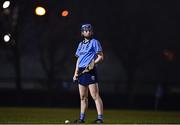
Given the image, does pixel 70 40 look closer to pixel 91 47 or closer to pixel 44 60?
pixel 44 60

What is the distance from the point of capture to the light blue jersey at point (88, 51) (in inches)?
597

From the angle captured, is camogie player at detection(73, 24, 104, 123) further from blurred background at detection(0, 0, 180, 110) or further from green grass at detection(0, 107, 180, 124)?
blurred background at detection(0, 0, 180, 110)

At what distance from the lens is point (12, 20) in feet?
151

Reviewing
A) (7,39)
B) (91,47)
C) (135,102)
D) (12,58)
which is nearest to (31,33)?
(12,58)

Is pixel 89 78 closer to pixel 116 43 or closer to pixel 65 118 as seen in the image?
pixel 65 118

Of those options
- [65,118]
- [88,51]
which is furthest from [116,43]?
[88,51]

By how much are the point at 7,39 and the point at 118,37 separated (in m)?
27.8

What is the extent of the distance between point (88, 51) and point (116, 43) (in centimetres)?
3690

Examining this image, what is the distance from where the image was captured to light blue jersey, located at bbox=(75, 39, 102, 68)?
597 inches

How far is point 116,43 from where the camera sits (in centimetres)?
5203

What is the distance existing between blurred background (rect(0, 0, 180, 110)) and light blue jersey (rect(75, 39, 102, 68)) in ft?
93.7

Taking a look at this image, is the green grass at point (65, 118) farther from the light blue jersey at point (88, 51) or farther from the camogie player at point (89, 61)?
the light blue jersey at point (88, 51)

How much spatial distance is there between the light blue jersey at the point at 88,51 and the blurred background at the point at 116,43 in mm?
28574

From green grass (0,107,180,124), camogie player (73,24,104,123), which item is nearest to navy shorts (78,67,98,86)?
camogie player (73,24,104,123)
